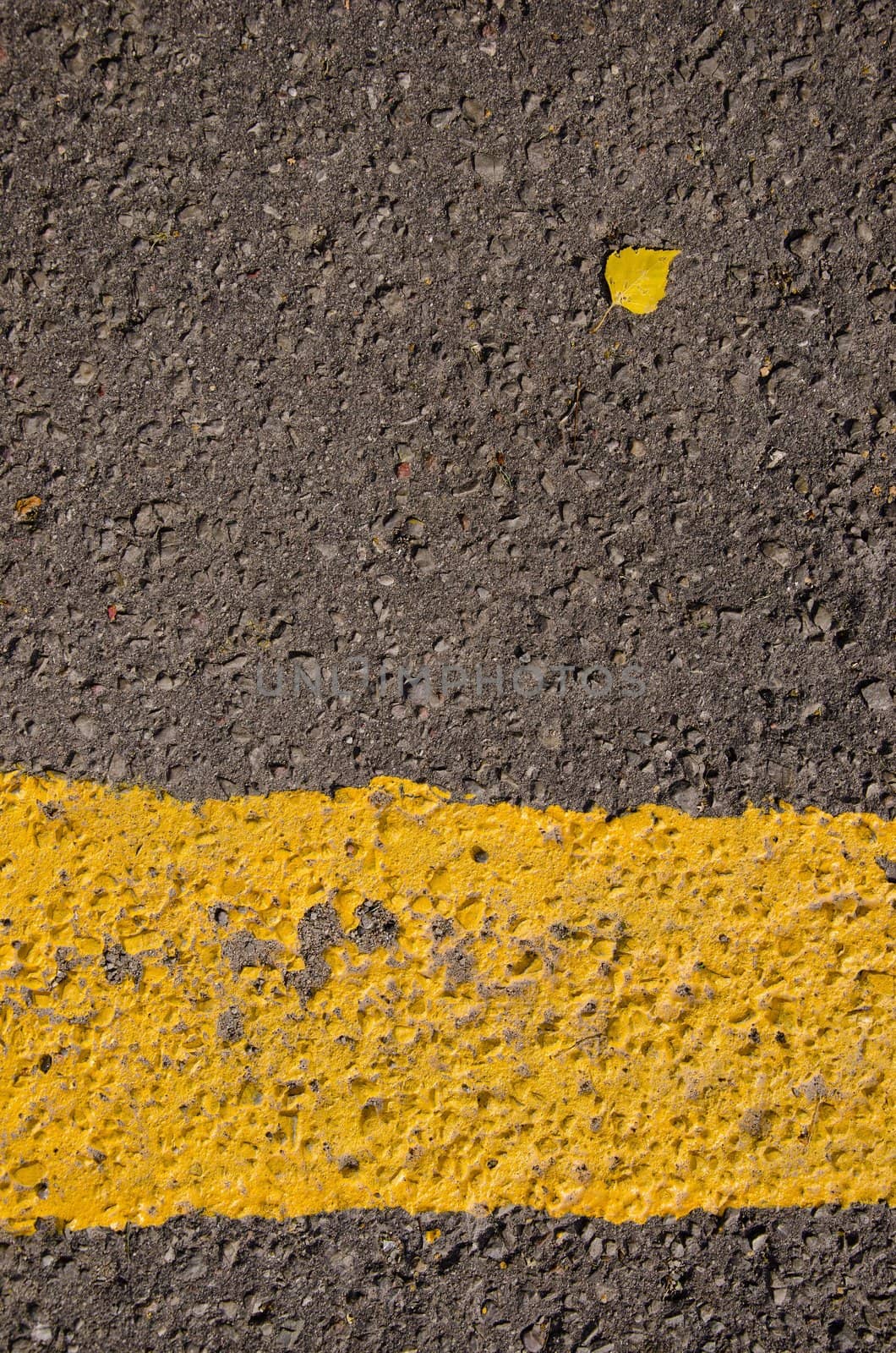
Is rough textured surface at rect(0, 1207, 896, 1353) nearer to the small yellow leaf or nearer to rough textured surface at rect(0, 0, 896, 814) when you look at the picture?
rough textured surface at rect(0, 0, 896, 814)

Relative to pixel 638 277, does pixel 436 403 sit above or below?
below

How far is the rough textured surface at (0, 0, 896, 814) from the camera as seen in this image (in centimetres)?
203

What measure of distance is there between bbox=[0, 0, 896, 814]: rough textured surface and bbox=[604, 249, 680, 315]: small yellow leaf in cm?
4

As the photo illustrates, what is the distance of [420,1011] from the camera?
1.97m

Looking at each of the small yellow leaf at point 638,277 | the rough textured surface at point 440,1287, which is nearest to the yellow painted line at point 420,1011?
the rough textured surface at point 440,1287

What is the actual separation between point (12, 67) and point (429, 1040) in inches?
102

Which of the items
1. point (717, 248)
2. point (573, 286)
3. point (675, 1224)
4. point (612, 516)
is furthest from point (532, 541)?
point (675, 1224)

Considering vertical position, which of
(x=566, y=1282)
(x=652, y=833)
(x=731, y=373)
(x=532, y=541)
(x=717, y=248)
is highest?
(x=717, y=248)

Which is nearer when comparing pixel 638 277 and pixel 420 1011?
pixel 420 1011

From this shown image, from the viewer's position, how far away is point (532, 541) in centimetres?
208

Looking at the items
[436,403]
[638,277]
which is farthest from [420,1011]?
[638,277]

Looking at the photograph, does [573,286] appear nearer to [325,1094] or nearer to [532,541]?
[532,541]

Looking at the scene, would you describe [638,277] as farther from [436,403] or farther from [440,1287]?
[440,1287]

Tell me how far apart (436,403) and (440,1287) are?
2.09 meters
